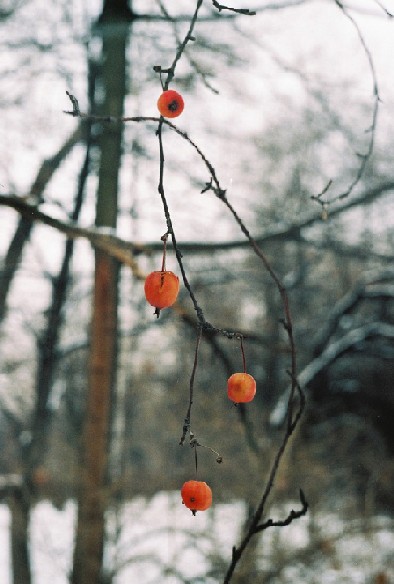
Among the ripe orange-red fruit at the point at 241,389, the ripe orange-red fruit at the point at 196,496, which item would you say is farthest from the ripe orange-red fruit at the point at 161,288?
the ripe orange-red fruit at the point at 196,496

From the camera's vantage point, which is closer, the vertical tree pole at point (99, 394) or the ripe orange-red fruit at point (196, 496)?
the ripe orange-red fruit at point (196, 496)

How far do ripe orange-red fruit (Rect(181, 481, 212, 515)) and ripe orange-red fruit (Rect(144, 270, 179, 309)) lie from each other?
364 mm

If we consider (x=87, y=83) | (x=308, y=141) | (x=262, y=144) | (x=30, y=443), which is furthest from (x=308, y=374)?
(x=308, y=141)

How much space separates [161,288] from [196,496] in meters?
0.40

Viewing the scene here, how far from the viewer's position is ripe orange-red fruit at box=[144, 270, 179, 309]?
95 cm

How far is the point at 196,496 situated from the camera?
1.10 m

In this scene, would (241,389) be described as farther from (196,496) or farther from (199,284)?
(199,284)

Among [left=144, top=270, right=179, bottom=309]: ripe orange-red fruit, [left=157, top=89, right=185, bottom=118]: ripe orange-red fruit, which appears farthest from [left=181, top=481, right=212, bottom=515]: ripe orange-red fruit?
[left=157, top=89, right=185, bottom=118]: ripe orange-red fruit

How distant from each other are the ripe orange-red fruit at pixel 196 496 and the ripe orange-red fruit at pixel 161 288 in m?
0.36

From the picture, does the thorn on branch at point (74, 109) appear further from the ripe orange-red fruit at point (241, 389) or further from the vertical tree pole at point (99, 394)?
the vertical tree pole at point (99, 394)

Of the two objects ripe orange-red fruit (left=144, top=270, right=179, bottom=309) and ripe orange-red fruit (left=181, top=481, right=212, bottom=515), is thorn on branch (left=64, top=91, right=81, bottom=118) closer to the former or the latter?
ripe orange-red fruit (left=144, top=270, right=179, bottom=309)

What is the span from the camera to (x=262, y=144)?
247 inches

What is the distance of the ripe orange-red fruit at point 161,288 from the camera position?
0.95 metres

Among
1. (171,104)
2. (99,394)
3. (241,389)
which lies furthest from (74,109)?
(99,394)
